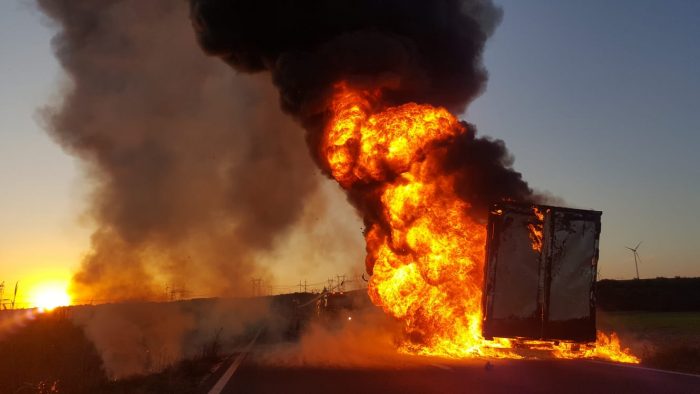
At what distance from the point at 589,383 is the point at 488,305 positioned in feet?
11.0

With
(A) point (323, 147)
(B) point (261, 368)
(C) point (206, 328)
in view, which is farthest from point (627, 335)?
(C) point (206, 328)

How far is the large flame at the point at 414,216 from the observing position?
16141mm

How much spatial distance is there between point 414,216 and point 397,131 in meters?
2.49

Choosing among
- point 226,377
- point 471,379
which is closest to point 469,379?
point 471,379

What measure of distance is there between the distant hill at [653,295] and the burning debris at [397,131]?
33222 mm

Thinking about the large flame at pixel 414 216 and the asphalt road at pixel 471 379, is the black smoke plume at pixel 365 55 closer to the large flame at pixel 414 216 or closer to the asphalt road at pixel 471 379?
the large flame at pixel 414 216

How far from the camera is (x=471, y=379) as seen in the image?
1033 centimetres

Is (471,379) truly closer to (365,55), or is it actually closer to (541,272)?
(541,272)

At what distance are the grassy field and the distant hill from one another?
99.6 inches

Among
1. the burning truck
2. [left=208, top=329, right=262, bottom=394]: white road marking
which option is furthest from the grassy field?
[left=208, top=329, right=262, bottom=394]: white road marking

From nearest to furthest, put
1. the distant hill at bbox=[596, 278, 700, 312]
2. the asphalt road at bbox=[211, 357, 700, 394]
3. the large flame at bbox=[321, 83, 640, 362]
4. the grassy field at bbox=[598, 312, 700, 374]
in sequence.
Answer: the asphalt road at bbox=[211, 357, 700, 394], the grassy field at bbox=[598, 312, 700, 374], the large flame at bbox=[321, 83, 640, 362], the distant hill at bbox=[596, 278, 700, 312]

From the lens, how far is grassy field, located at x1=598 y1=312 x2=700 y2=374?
1383cm

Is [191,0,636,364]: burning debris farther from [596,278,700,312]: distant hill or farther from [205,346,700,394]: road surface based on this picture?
[596,278,700,312]: distant hill

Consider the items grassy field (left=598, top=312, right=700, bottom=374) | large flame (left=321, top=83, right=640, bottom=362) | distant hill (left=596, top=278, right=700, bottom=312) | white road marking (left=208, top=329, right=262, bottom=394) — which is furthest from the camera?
distant hill (left=596, top=278, right=700, bottom=312)
